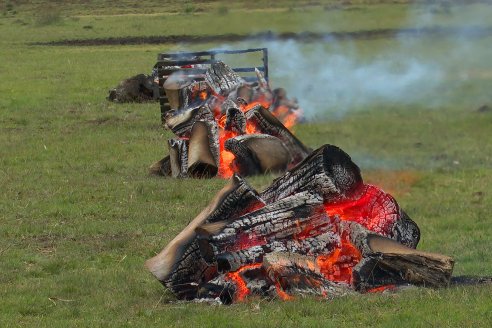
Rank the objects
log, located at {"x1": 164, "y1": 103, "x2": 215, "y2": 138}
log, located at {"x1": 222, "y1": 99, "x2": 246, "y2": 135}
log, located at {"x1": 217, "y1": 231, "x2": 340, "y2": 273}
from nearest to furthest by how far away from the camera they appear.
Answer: log, located at {"x1": 217, "y1": 231, "x2": 340, "y2": 273}, log, located at {"x1": 222, "y1": 99, "x2": 246, "y2": 135}, log, located at {"x1": 164, "y1": 103, "x2": 215, "y2": 138}

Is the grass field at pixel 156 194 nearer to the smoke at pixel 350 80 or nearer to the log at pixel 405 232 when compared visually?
the smoke at pixel 350 80

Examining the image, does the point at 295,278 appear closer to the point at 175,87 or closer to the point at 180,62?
the point at 175,87

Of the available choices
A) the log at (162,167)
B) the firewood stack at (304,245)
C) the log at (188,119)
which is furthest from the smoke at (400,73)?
the firewood stack at (304,245)

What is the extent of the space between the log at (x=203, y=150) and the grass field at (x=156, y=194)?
1.64 feet

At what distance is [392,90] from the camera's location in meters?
21.8

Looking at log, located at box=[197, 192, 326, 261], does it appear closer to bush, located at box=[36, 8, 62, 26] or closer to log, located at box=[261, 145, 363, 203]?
log, located at box=[261, 145, 363, 203]

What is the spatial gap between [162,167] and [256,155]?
171 cm

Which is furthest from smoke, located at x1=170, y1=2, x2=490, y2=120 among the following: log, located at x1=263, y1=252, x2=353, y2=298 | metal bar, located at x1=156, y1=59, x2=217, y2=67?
log, located at x1=263, y1=252, x2=353, y2=298

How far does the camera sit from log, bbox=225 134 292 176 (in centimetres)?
1833

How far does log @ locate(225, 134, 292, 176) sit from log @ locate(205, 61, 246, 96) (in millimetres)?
4273

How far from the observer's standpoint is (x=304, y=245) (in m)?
10.9

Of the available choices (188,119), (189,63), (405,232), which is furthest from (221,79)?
(405,232)

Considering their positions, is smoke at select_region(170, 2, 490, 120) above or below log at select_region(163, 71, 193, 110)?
above

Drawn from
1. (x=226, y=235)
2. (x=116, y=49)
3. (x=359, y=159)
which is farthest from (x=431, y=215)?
(x=116, y=49)
